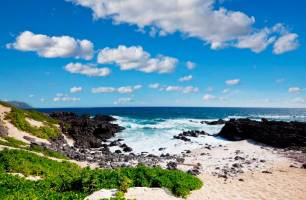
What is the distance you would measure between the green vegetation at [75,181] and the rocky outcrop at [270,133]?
3119 cm

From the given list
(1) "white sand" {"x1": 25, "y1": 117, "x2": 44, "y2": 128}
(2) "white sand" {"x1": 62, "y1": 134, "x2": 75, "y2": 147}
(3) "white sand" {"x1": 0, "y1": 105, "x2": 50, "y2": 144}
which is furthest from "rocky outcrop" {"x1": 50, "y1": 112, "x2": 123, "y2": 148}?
(3) "white sand" {"x1": 0, "y1": 105, "x2": 50, "y2": 144}

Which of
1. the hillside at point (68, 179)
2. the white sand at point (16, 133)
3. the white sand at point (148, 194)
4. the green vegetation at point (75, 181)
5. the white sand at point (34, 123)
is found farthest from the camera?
the white sand at point (34, 123)

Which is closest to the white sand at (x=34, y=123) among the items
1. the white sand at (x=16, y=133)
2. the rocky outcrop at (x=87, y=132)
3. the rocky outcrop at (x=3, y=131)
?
the white sand at (x=16, y=133)

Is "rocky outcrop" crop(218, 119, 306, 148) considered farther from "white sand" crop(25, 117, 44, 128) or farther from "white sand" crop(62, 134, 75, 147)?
"white sand" crop(25, 117, 44, 128)

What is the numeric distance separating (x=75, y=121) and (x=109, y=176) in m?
50.6

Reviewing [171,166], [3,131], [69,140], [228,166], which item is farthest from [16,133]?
[228,166]

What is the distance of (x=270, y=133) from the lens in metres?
52.2

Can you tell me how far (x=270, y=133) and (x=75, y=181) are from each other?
1598 inches

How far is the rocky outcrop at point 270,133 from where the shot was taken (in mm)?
48938

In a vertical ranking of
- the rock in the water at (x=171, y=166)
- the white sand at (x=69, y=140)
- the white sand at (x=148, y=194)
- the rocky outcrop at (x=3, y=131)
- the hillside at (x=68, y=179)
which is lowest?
the rock in the water at (x=171, y=166)

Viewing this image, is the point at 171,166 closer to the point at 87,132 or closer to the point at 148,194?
the point at 148,194

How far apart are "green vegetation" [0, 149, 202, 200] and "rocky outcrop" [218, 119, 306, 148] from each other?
102 feet

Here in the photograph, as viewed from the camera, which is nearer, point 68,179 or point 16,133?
point 68,179

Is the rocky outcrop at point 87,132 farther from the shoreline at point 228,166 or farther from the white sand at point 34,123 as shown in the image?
the white sand at point 34,123
